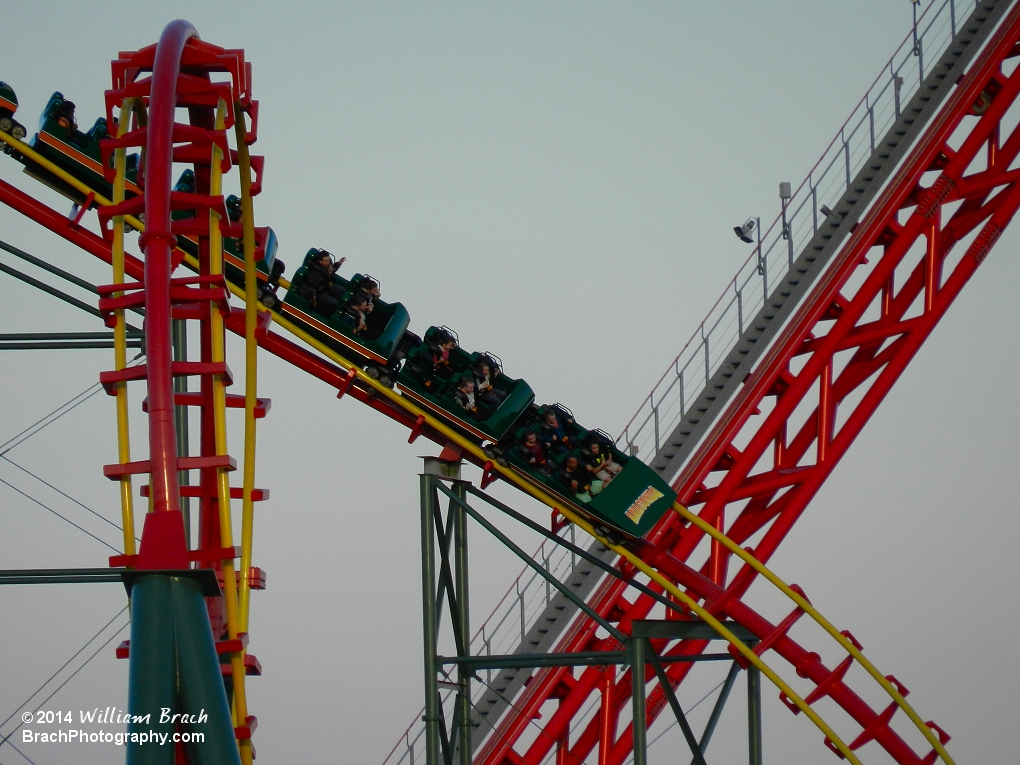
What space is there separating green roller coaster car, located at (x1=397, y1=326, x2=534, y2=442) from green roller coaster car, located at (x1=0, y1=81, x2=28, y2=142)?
3.35 m

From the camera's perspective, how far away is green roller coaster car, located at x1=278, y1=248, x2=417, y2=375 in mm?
11031

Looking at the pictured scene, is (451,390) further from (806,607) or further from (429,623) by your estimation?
(806,607)

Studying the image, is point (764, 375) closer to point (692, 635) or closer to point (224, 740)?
point (692, 635)

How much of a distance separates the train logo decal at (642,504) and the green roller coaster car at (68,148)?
4546 mm

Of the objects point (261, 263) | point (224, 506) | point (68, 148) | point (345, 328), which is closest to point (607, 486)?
point (345, 328)

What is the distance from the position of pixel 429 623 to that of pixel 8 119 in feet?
16.2

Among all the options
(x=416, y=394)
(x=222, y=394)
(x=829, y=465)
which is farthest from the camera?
(x=829, y=465)

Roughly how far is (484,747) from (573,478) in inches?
181

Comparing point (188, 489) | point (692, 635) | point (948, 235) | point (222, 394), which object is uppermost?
point (948, 235)

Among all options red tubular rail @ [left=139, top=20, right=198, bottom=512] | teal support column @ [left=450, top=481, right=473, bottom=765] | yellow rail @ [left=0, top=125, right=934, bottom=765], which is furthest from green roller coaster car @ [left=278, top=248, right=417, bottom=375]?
red tubular rail @ [left=139, top=20, right=198, bottom=512]

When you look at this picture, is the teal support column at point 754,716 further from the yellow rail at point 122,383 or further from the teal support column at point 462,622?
the yellow rail at point 122,383

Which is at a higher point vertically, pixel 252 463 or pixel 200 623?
pixel 252 463

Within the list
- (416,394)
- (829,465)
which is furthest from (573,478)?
(829,465)

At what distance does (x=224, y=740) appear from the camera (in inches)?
270
